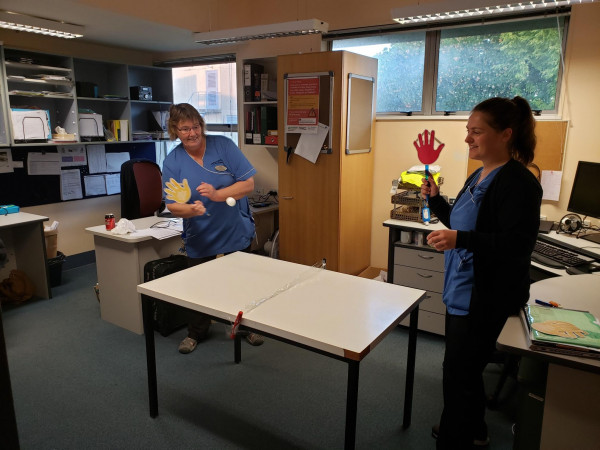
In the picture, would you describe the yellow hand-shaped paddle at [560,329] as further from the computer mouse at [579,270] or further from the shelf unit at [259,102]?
the shelf unit at [259,102]

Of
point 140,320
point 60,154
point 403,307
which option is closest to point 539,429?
point 403,307

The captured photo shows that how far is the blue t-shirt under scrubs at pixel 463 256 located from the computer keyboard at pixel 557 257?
1019mm

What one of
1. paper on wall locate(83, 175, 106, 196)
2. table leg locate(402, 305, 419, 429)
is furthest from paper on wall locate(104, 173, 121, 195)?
table leg locate(402, 305, 419, 429)

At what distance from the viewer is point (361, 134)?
12.6ft

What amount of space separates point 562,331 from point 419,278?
5.66 feet

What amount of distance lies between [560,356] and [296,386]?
5.26ft

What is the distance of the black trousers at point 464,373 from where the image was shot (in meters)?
1.75

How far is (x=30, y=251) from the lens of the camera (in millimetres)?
3975

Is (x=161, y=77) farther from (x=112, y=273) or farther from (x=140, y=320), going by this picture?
(x=140, y=320)

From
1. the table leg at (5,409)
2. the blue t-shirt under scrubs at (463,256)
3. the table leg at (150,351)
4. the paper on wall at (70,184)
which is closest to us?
the table leg at (5,409)

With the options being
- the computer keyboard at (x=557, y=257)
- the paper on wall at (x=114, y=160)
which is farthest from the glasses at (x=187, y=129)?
the paper on wall at (x=114, y=160)

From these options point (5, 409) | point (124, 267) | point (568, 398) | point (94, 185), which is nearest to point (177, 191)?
point (124, 267)

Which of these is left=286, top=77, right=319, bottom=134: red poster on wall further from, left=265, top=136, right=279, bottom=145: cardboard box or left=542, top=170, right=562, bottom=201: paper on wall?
left=542, top=170, right=562, bottom=201: paper on wall

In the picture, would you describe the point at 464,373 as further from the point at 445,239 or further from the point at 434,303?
the point at 434,303
